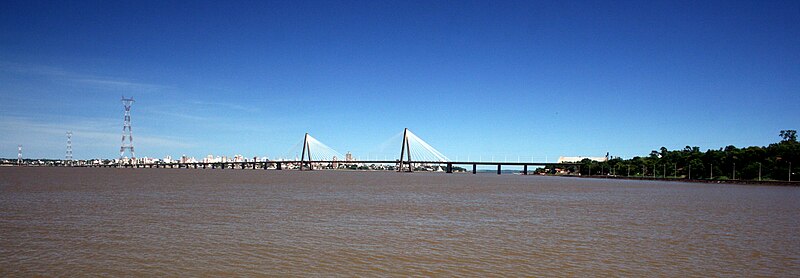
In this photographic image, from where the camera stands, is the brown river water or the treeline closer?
the brown river water

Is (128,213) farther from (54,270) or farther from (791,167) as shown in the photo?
(791,167)

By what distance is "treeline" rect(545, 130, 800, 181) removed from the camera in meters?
86.3

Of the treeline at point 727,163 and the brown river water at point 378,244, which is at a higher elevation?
the treeline at point 727,163

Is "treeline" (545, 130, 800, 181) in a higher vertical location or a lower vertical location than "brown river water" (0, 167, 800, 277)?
higher

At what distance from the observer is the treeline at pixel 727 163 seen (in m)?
86.3

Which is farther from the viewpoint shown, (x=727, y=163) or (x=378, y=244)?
(x=727, y=163)

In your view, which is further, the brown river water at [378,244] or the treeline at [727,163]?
the treeline at [727,163]

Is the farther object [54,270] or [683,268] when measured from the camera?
[683,268]

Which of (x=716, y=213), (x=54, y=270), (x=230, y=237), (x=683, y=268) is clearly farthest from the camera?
(x=716, y=213)

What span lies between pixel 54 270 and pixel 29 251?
8.47 ft

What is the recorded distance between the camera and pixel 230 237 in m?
15.8

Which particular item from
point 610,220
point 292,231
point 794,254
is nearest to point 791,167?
point 610,220

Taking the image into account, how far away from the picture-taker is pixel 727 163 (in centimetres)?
10000

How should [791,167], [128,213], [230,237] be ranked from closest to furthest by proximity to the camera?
[230,237] → [128,213] → [791,167]
